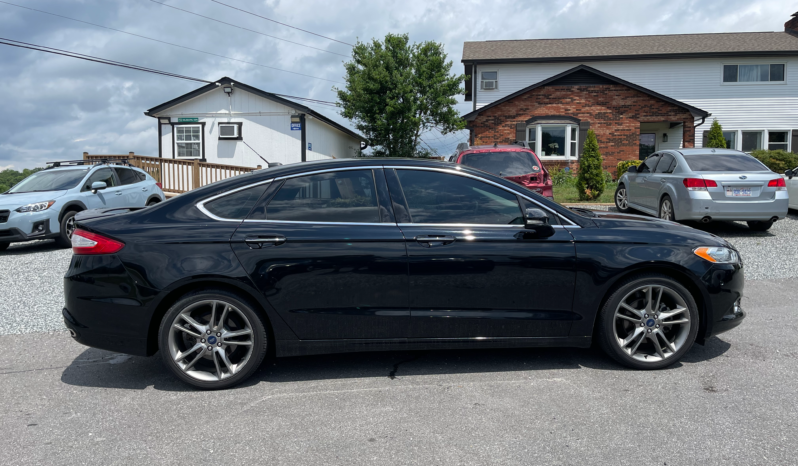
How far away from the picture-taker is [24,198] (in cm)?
1055

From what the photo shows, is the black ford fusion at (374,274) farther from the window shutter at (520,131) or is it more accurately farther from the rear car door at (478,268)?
the window shutter at (520,131)

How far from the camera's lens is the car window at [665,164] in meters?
11.0

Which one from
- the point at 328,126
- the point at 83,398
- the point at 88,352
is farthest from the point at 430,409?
the point at 328,126

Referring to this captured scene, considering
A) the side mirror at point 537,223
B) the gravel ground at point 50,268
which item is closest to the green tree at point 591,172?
the gravel ground at point 50,268

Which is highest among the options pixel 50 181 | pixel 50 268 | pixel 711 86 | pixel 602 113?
pixel 711 86

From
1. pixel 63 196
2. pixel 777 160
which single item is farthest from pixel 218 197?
pixel 777 160

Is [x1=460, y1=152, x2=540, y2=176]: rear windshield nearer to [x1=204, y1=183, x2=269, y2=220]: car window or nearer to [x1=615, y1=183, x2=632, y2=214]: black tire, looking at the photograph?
[x1=615, y1=183, x2=632, y2=214]: black tire

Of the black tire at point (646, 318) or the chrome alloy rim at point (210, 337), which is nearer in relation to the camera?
the chrome alloy rim at point (210, 337)

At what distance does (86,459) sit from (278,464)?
1036 mm

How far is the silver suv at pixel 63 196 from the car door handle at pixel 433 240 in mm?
8645

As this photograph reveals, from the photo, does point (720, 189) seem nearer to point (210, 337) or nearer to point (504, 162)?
point (504, 162)

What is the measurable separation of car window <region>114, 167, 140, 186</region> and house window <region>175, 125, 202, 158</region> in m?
13.6

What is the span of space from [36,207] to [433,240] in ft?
31.1

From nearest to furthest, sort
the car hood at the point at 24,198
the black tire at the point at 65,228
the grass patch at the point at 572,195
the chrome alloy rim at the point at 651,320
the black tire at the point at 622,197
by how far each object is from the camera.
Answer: the chrome alloy rim at the point at 651,320
the car hood at the point at 24,198
the black tire at the point at 65,228
the black tire at the point at 622,197
the grass patch at the point at 572,195
